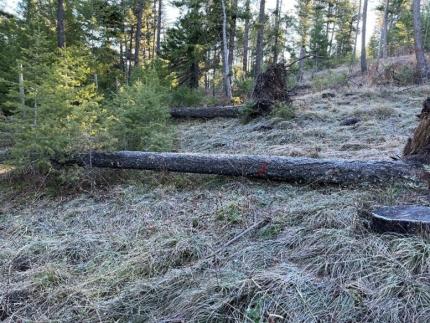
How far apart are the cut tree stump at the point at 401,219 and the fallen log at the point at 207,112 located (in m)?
8.72

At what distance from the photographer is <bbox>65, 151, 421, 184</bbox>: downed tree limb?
13.9ft

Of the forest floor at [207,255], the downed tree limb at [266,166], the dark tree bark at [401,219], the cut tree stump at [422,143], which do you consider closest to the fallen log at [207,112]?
the downed tree limb at [266,166]

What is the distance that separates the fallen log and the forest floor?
678cm

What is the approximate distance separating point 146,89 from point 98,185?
336 cm

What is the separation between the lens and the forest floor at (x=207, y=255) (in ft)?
7.57

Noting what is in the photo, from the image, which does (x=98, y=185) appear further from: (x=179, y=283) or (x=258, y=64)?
(x=258, y=64)

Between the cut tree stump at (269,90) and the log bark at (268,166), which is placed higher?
the cut tree stump at (269,90)

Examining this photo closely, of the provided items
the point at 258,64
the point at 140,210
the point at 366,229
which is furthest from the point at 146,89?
the point at 258,64

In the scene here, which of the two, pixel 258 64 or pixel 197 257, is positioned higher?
pixel 258 64

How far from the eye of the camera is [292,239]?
3.10 metres

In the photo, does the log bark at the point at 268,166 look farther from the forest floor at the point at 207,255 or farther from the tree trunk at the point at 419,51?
the tree trunk at the point at 419,51

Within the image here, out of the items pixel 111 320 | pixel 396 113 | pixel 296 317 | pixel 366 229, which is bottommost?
pixel 111 320

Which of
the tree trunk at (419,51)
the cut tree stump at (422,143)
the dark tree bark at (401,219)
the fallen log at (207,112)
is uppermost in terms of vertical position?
the tree trunk at (419,51)

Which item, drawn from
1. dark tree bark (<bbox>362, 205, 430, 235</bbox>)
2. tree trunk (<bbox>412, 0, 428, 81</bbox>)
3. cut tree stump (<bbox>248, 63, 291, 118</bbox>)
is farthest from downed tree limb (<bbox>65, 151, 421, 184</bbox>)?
tree trunk (<bbox>412, 0, 428, 81</bbox>)
